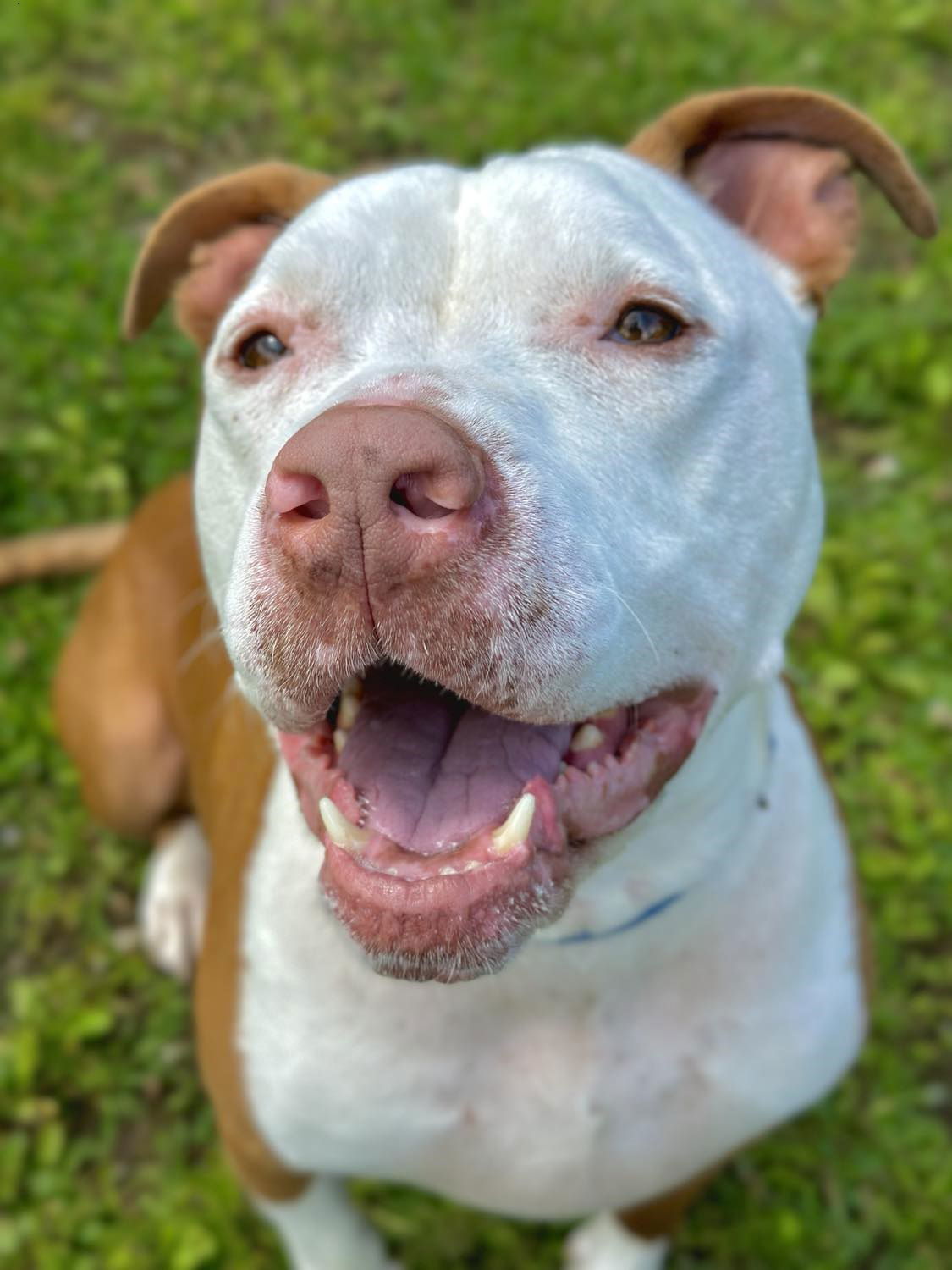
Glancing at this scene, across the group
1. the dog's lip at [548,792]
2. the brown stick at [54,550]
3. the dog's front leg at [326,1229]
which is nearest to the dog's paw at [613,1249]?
the dog's front leg at [326,1229]

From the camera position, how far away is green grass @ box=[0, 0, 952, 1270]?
3.50 m

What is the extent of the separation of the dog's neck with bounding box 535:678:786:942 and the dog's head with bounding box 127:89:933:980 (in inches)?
6.8

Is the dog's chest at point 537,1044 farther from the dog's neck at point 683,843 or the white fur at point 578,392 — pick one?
the white fur at point 578,392

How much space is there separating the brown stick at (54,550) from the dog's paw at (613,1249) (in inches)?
101

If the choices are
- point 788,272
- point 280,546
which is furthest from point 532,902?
point 788,272

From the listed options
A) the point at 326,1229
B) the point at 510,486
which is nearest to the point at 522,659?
the point at 510,486

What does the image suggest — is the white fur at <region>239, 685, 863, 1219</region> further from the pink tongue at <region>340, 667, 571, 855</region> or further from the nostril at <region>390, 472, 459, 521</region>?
the nostril at <region>390, 472, 459, 521</region>

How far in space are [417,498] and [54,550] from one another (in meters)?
3.09

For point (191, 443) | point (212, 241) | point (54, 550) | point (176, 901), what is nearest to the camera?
point (212, 241)

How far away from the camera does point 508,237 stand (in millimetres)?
1932

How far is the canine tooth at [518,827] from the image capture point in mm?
1680

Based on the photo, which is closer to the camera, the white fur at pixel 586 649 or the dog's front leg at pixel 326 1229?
the white fur at pixel 586 649

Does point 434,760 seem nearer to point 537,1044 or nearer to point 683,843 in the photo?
point 683,843

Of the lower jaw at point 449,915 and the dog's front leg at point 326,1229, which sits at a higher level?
the lower jaw at point 449,915
